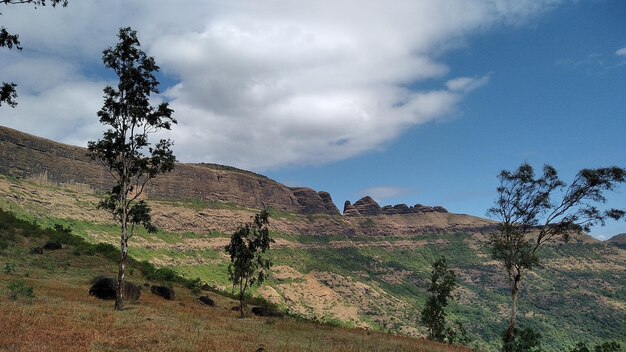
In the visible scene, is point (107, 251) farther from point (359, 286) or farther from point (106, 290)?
point (359, 286)

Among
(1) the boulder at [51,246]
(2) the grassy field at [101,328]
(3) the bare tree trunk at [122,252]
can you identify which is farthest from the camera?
(1) the boulder at [51,246]

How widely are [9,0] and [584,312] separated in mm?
192494

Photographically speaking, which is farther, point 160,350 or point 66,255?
point 66,255

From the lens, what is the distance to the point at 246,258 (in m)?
43.3

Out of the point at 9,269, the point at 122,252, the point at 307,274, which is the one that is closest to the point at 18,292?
the point at 122,252

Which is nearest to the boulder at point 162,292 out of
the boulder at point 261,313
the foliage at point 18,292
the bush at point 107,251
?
the boulder at point 261,313

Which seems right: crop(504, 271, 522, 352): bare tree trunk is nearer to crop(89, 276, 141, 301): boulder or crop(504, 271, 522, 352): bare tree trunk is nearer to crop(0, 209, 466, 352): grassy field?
crop(0, 209, 466, 352): grassy field

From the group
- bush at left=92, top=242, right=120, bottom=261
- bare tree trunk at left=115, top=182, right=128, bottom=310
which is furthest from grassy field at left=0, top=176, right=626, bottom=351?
bare tree trunk at left=115, top=182, right=128, bottom=310

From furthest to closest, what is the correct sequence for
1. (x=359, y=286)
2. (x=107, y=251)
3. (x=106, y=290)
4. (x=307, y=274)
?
(x=307, y=274), (x=359, y=286), (x=107, y=251), (x=106, y=290)

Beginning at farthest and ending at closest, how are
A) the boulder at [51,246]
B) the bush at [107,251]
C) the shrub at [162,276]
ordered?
1. the bush at [107,251]
2. the shrub at [162,276]
3. the boulder at [51,246]

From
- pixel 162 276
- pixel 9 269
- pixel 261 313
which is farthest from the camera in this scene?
pixel 162 276

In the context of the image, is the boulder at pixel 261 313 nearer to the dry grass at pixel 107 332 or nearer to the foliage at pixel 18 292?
the dry grass at pixel 107 332

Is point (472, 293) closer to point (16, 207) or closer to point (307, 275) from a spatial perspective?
point (307, 275)

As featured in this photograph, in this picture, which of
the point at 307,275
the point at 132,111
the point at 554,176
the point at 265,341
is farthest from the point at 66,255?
the point at 307,275
